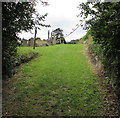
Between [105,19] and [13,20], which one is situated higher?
[13,20]

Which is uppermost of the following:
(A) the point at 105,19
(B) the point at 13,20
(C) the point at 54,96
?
(B) the point at 13,20

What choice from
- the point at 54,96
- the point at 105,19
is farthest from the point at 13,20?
the point at 54,96

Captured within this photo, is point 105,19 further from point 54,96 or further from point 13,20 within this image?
point 54,96

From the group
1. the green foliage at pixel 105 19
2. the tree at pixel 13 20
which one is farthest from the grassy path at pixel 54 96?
the green foliage at pixel 105 19

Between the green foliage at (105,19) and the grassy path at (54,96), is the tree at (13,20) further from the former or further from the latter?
the green foliage at (105,19)

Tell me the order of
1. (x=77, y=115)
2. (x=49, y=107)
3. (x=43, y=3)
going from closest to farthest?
1. (x=77, y=115)
2. (x=49, y=107)
3. (x=43, y=3)

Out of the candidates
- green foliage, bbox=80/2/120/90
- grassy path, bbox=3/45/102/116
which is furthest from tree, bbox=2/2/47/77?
green foliage, bbox=80/2/120/90

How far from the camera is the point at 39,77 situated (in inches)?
305

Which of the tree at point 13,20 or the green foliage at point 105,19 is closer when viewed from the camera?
the green foliage at point 105,19

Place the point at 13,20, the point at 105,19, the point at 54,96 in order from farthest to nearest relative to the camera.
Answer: the point at 54,96, the point at 13,20, the point at 105,19

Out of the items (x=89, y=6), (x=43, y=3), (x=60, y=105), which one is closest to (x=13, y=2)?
(x=43, y=3)

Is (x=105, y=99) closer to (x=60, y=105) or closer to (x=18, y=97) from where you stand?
(x=60, y=105)

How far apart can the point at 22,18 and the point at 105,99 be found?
168 inches

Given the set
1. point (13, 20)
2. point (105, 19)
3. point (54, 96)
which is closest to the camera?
point (105, 19)
